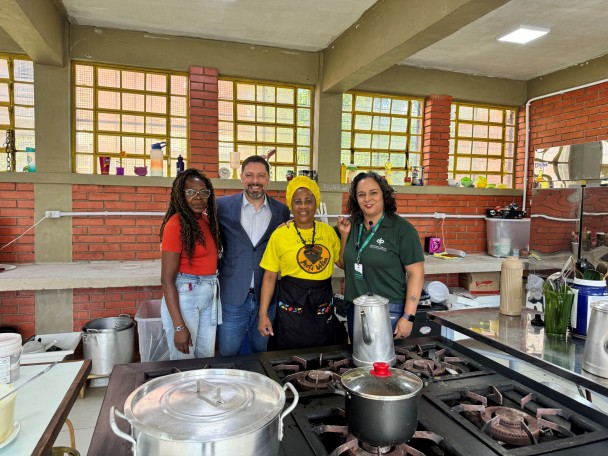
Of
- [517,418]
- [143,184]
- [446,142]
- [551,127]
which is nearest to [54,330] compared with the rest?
[143,184]

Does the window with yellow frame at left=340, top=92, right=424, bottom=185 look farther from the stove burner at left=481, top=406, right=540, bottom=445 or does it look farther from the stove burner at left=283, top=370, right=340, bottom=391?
the stove burner at left=481, top=406, right=540, bottom=445

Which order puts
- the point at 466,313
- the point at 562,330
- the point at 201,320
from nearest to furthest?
the point at 562,330, the point at 466,313, the point at 201,320

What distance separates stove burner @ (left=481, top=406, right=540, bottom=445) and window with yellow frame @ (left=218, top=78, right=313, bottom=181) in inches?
146

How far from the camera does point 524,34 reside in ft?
13.3

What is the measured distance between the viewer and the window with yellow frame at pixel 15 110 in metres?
4.03

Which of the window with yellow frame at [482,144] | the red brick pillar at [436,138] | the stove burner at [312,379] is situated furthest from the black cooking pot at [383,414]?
the window with yellow frame at [482,144]

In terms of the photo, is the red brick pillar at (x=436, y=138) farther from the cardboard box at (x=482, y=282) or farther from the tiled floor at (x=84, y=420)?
the tiled floor at (x=84, y=420)

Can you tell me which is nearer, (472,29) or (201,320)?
(201,320)

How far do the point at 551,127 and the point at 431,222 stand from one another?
1.90 metres

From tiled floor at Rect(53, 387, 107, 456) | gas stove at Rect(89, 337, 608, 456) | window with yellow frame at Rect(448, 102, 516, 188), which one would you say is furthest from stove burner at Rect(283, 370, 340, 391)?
window with yellow frame at Rect(448, 102, 516, 188)

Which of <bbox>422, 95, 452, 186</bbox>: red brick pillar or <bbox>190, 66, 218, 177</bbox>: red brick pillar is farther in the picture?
<bbox>422, 95, 452, 186</bbox>: red brick pillar

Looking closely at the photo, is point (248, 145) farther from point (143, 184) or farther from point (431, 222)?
point (431, 222)

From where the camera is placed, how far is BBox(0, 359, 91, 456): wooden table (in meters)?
1.17

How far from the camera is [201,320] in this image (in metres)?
2.61
